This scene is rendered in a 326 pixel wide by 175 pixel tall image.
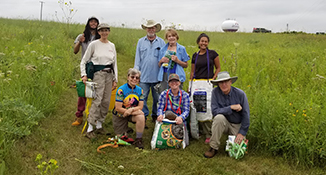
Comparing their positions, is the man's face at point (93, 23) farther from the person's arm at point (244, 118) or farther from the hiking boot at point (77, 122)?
the person's arm at point (244, 118)

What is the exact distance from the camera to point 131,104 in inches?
174

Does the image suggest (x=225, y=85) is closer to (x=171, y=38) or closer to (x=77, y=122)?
(x=171, y=38)

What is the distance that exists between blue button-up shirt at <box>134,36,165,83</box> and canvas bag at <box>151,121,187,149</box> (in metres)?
1.06

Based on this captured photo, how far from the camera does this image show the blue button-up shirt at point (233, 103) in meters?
3.91

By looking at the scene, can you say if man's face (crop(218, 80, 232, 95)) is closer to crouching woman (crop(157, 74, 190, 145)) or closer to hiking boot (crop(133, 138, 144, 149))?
crouching woman (crop(157, 74, 190, 145))

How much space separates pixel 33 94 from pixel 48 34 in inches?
274

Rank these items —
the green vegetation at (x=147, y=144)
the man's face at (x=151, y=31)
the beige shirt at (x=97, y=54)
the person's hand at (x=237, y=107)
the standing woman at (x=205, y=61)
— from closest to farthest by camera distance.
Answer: the green vegetation at (x=147, y=144) < the person's hand at (x=237, y=107) < the beige shirt at (x=97, y=54) < the standing woman at (x=205, y=61) < the man's face at (x=151, y=31)

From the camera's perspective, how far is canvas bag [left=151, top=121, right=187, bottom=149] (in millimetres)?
4191

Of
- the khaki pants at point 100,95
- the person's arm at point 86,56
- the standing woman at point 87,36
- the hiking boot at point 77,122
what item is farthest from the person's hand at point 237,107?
the hiking boot at point 77,122

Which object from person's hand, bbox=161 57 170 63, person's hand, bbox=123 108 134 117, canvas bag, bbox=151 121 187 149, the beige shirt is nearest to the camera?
canvas bag, bbox=151 121 187 149

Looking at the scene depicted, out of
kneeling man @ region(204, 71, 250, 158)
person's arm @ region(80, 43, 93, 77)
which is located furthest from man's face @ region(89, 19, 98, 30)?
kneeling man @ region(204, 71, 250, 158)

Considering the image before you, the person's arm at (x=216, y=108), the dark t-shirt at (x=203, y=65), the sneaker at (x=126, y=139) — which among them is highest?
the dark t-shirt at (x=203, y=65)

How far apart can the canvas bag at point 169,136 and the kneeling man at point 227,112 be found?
1.62 ft

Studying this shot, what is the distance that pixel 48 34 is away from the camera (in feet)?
36.4
